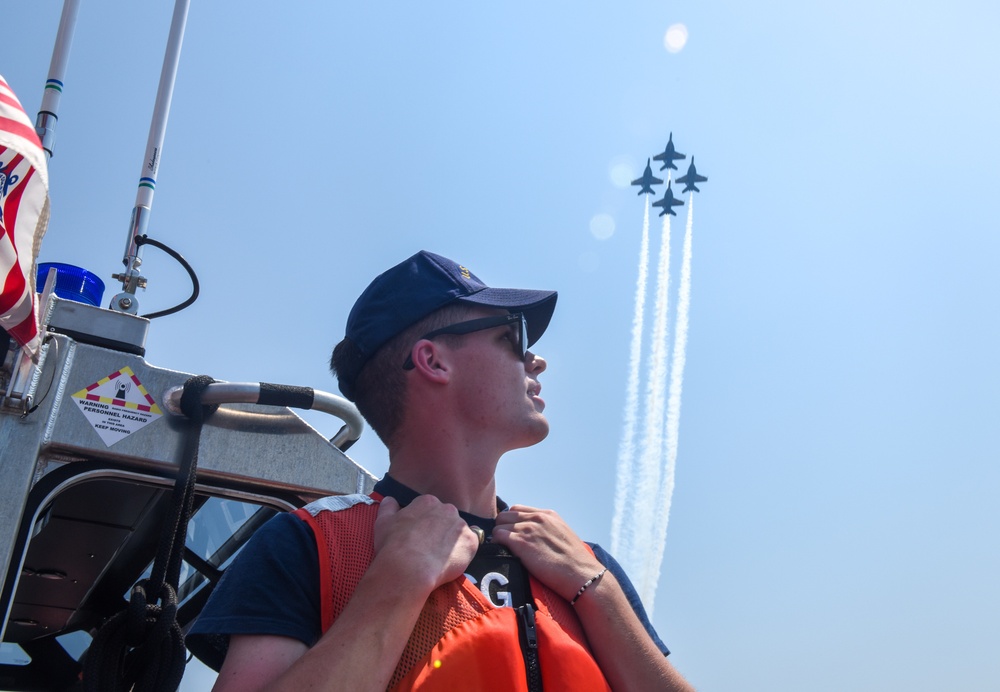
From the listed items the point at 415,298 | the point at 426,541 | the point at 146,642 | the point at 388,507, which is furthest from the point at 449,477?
the point at 146,642

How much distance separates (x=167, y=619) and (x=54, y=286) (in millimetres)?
1245

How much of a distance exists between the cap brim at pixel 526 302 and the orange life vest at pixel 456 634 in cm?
78

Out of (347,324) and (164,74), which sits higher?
(164,74)

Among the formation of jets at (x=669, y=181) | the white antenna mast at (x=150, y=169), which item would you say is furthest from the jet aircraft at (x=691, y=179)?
the white antenna mast at (x=150, y=169)

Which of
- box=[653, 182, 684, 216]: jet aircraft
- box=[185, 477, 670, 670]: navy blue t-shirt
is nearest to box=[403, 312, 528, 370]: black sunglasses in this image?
A: box=[185, 477, 670, 670]: navy blue t-shirt

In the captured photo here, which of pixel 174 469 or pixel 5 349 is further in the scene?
pixel 174 469

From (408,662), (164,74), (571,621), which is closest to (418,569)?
(408,662)

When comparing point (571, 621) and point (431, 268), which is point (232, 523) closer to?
point (431, 268)

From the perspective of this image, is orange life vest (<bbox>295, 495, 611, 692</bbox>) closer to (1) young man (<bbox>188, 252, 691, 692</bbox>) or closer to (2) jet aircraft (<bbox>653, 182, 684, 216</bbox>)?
(1) young man (<bbox>188, 252, 691, 692</bbox>)

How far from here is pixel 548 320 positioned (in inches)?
109

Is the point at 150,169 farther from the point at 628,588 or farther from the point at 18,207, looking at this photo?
the point at 628,588

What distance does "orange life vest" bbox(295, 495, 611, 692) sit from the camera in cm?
186

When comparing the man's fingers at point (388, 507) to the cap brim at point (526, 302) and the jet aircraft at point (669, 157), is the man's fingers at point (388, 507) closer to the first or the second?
the cap brim at point (526, 302)

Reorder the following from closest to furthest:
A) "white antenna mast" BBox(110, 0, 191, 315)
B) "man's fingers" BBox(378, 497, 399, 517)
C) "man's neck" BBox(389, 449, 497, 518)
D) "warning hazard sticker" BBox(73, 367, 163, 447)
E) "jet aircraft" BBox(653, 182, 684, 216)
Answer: "man's fingers" BBox(378, 497, 399, 517), "man's neck" BBox(389, 449, 497, 518), "warning hazard sticker" BBox(73, 367, 163, 447), "white antenna mast" BBox(110, 0, 191, 315), "jet aircraft" BBox(653, 182, 684, 216)
